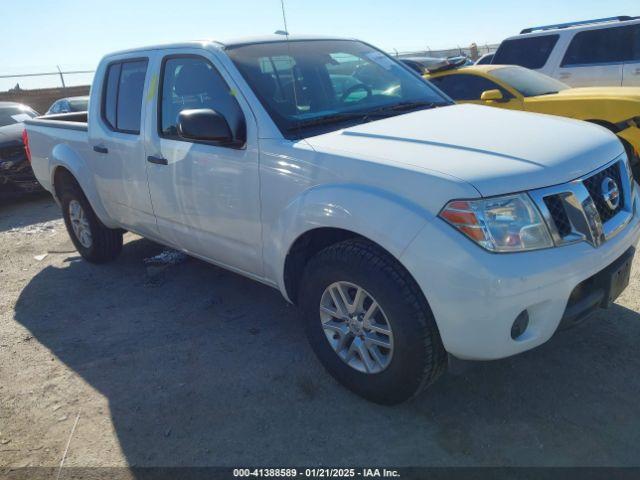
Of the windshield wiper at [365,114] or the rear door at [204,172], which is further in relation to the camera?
the rear door at [204,172]

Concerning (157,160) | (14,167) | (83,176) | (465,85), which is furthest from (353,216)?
(14,167)

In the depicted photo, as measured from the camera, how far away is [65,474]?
2592 mm

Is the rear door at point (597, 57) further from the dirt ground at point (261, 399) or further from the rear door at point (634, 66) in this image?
the dirt ground at point (261, 399)

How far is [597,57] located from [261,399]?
8.07 meters

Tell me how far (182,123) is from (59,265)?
3316 mm

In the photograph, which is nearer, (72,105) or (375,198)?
(375,198)

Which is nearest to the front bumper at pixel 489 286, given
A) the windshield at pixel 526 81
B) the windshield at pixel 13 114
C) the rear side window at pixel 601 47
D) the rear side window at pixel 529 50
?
the windshield at pixel 526 81

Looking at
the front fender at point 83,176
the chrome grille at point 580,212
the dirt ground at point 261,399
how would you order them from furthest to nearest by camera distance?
the front fender at point 83,176, the dirt ground at point 261,399, the chrome grille at point 580,212

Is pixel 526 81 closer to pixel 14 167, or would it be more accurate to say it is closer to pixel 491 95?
pixel 491 95

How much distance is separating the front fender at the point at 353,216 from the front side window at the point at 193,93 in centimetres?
62

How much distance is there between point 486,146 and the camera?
2551 millimetres

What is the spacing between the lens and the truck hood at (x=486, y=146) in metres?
2.33

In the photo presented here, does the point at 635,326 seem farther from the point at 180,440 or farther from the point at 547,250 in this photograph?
the point at 180,440

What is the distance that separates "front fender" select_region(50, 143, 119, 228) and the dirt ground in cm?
93
